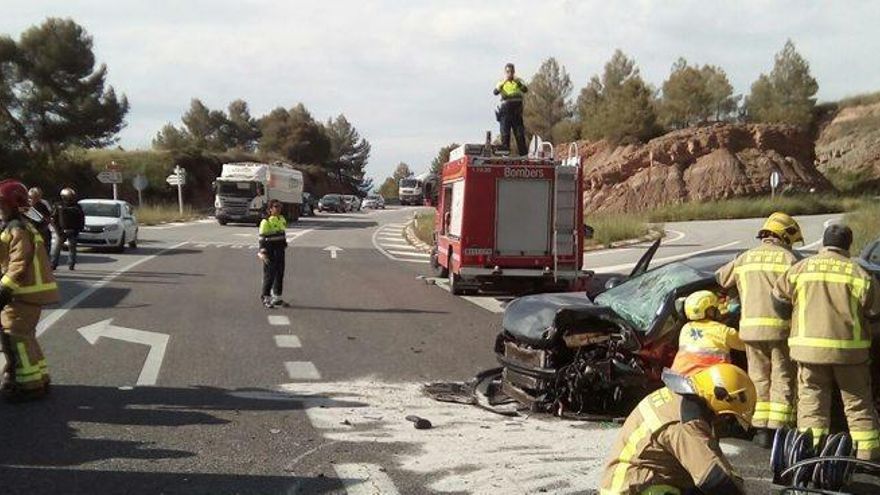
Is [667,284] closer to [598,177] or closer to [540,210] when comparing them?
[540,210]

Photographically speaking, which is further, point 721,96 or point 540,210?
point 721,96

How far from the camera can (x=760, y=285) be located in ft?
20.7

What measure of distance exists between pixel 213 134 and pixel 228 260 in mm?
80283

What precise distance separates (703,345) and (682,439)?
6.66 ft

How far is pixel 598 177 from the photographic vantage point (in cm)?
4844

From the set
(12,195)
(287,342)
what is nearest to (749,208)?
(287,342)

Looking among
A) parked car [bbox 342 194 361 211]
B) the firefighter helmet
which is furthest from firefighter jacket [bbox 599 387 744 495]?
parked car [bbox 342 194 361 211]

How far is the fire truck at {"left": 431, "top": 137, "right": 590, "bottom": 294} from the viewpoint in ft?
50.2

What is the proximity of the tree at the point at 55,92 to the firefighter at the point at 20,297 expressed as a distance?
4778 cm

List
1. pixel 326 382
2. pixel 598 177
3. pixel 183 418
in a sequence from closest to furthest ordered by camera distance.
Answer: pixel 183 418 → pixel 326 382 → pixel 598 177

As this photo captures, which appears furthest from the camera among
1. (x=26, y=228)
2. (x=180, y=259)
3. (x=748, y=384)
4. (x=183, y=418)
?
(x=180, y=259)

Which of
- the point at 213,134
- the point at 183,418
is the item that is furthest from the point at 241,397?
the point at 213,134

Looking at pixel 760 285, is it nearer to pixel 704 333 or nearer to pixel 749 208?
pixel 704 333

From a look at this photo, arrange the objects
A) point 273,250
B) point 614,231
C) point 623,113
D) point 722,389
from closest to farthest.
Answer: point 722,389
point 273,250
point 614,231
point 623,113
